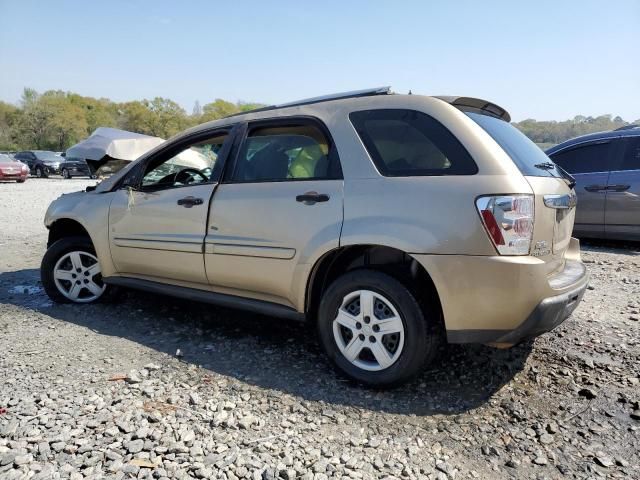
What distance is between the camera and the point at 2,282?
546cm

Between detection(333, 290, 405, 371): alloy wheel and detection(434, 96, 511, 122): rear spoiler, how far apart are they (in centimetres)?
133

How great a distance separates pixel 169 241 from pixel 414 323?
2130mm

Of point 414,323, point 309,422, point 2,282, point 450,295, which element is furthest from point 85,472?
point 2,282

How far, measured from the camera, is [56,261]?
459 cm

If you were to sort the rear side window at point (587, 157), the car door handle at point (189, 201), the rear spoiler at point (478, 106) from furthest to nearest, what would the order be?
1. the rear side window at point (587, 157)
2. the car door handle at point (189, 201)
3. the rear spoiler at point (478, 106)

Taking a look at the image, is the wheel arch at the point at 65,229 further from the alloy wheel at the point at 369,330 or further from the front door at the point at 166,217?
the alloy wheel at the point at 369,330

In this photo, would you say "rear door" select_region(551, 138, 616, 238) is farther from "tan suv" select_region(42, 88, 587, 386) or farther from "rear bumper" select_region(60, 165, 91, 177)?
"rear bumper" select_region(60, 165, 91, 177)

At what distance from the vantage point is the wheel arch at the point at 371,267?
2.92 m

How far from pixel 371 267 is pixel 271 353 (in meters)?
1.10

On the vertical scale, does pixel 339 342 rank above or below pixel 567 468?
above

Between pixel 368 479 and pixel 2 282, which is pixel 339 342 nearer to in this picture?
pixel 368 479

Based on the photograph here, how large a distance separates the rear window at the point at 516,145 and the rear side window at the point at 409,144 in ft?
0.93

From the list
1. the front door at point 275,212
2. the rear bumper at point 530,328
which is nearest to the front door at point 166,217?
the front door at point 275,212

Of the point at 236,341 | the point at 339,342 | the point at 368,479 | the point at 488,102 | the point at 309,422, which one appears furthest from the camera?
the point at 236,341
